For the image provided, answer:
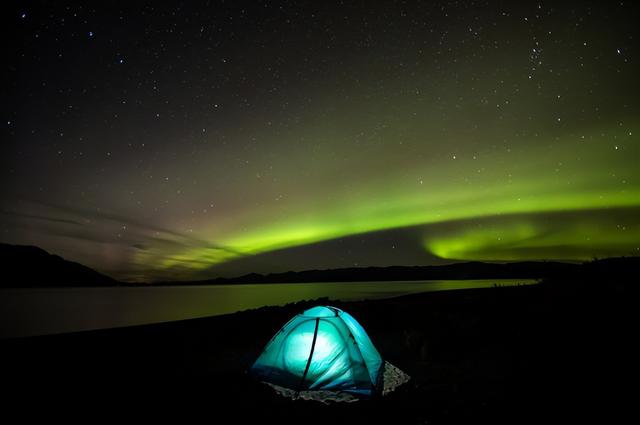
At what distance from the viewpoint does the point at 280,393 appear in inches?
256

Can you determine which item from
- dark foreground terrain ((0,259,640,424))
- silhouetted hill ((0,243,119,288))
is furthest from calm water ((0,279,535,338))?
silhouetted hill ((0,243,119,288))

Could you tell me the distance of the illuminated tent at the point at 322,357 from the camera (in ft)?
21.4

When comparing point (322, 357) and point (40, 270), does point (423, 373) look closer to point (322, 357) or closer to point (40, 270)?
point (322, 357)

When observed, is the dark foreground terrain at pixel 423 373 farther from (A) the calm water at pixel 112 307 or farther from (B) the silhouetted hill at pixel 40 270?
(B) the silhouetted hill at pixel 40 270

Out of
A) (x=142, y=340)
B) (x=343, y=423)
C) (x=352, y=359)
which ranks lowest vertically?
(x=142, y=340)

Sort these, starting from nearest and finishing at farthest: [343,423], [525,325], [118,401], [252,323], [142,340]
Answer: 1. [343,423]
2. [118,401]
3. [525,325]
4. [142,340]
5. [252,323]

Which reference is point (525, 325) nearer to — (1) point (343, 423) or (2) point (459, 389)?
(2) point (459, 389)

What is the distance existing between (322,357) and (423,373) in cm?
263

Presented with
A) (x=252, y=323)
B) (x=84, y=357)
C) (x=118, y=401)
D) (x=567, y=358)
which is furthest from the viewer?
(x=252, y=323)

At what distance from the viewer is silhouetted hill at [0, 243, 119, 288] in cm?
13500

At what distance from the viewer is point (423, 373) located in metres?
7.75

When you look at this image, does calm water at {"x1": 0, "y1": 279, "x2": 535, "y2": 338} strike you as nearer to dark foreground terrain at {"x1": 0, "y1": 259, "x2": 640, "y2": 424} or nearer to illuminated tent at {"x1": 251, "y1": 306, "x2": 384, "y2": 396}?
dark foreground terrain at {"x1": 0, "y1": 259, "x2": 640, "y2": 424}

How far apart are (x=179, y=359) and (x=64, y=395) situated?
11.1 ft

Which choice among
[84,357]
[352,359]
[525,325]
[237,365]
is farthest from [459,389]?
[84,357]
